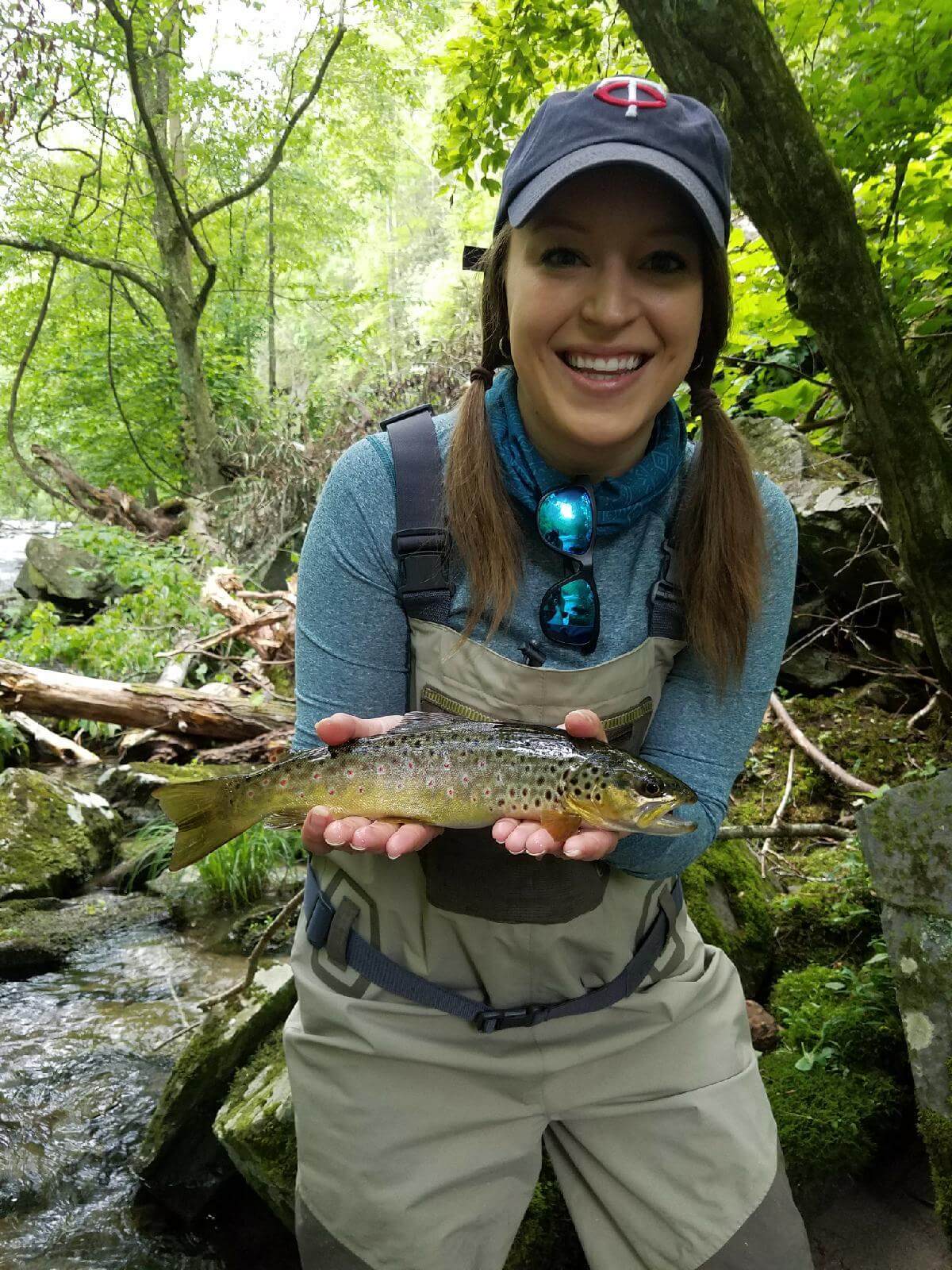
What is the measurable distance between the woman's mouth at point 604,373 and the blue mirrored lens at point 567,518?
0.89 feet

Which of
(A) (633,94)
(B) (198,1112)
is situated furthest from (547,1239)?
(A) (633,94)

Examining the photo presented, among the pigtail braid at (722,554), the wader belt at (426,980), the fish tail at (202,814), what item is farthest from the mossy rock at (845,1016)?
the fish tail at (202,814)

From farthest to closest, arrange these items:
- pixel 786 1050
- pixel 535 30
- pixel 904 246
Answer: pixel 535 30, pixel 904 246, pixel 786 1050

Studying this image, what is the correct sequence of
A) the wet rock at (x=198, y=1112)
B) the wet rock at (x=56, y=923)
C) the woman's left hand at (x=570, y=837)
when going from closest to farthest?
the woman's left hand at (x=570, y=837), the wet rock at (x=198, y=1112), the wet rock at (x=56, y=923)

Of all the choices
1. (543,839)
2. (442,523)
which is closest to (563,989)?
(543,839)

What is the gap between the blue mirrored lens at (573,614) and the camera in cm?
219

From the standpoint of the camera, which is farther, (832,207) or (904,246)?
(904,246)

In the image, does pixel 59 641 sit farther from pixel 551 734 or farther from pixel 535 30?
pixel 551 734

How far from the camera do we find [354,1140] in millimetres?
1962

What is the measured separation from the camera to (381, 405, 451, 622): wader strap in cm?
215

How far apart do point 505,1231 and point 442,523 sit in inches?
68.5

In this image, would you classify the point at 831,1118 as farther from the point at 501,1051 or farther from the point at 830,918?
the point at 501,1051

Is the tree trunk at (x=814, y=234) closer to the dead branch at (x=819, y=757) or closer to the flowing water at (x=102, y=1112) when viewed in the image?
the dead branch at (x=819, y=757)

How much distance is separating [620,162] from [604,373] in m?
0.46
